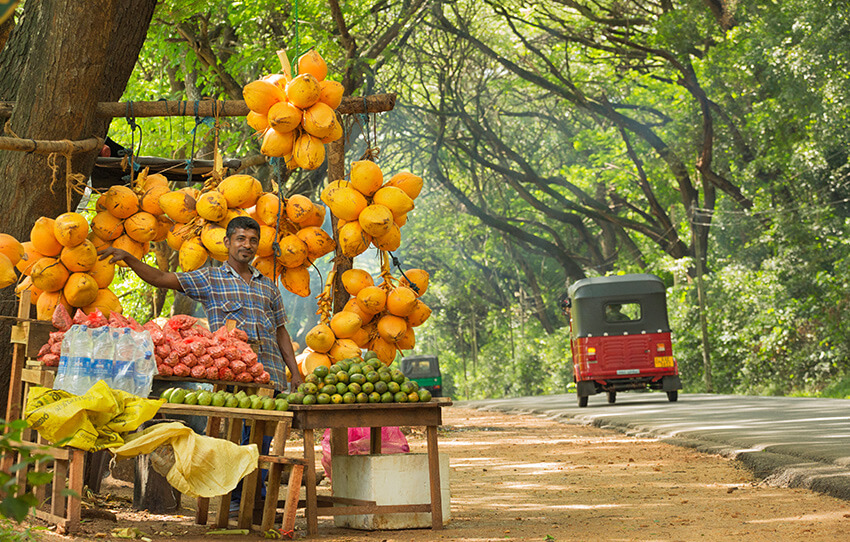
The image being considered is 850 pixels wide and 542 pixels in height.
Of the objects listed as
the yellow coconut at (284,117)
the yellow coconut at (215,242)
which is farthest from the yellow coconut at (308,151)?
the yellow coconut at (215,242)

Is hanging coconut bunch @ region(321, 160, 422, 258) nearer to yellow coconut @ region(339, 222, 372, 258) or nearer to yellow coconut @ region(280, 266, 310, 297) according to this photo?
yellow coconut @ region(339, 222, 372, 258)

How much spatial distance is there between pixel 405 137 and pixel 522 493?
73.7ft

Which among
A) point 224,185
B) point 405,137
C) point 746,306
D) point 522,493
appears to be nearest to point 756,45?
point 746,306

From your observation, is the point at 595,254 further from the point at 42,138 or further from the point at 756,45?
the point at 42,138

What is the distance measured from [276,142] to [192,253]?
101cm

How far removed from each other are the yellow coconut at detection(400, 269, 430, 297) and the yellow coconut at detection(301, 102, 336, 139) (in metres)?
1.23

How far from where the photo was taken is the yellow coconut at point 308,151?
20.2ft

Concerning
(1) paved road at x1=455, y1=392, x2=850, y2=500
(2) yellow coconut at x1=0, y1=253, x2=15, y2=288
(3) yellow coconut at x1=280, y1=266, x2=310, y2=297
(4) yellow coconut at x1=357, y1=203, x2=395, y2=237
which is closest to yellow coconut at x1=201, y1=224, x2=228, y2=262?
(3) yellow coconut at x1=280, y1=266, x2=310, y2=297

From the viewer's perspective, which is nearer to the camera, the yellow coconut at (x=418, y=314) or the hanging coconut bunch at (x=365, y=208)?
the hanging coconut bunch at (x=365, y=208)

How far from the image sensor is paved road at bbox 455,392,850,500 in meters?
7.76

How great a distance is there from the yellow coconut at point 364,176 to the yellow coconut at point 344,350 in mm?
1108

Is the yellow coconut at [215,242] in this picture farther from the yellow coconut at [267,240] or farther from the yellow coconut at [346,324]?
the yellow coconut at [346,324]

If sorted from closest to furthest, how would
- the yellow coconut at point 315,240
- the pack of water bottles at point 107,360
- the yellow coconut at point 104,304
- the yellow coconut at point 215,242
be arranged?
the pack of water bottles at point 107,360 < the yellow coconut at point 104,304 < the yellow coconut at point 215,242 < the yellow coconut at point 315,240

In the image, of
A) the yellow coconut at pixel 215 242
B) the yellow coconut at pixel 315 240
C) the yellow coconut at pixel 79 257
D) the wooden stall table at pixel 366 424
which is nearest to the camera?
the wooden stall table at pixel 366 424
